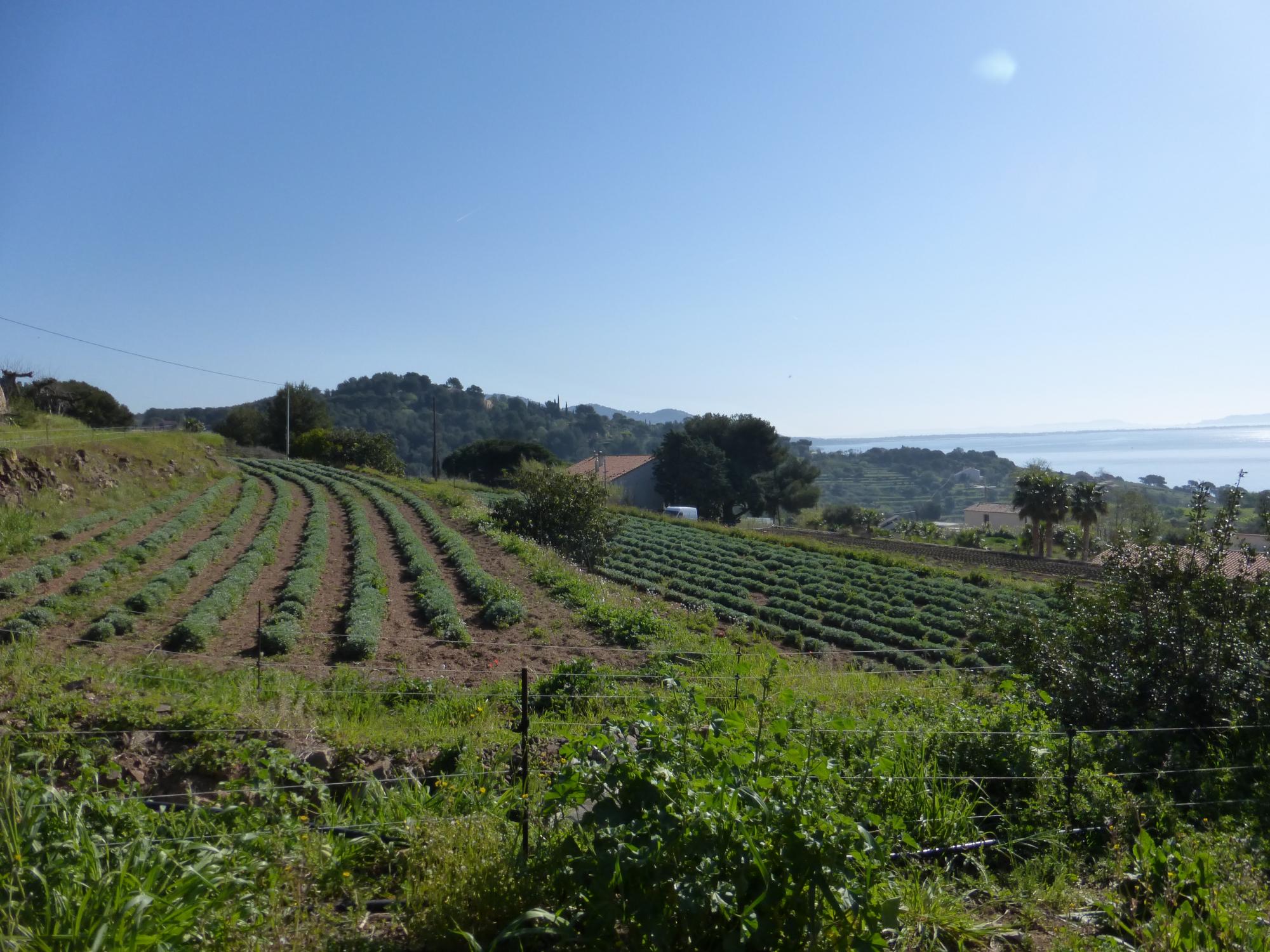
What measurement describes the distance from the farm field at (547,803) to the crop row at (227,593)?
0.24 ft

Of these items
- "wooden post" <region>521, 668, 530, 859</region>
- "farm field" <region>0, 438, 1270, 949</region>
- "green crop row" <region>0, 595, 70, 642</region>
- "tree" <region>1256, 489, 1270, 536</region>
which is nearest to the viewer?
"farm field" <region>0, 438, 1270, 949</region>

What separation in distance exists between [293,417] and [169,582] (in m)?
55.3

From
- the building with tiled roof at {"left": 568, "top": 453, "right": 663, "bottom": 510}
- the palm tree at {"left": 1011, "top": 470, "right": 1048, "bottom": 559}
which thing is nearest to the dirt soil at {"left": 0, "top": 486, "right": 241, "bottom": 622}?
the palm tree at {"left": 1011, "top": 470, "right": 1048, "bottom": 559}

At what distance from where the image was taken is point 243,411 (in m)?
67.1

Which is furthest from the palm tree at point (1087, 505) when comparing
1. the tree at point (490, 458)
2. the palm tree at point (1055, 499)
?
the tree at point (490, 458)

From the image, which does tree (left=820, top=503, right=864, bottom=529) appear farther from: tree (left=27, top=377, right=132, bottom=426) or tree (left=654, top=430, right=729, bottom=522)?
tree (left=27, top=377, right=132, bottom=426)

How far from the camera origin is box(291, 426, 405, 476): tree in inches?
2229

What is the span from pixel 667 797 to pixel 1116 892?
249cm

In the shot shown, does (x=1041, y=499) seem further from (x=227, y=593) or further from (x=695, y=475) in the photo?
(x=227, y=593)

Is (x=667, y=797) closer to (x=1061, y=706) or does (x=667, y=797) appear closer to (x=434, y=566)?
(x=1061, y=706)

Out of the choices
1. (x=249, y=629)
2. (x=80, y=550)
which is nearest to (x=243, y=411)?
(x=80, y=550)

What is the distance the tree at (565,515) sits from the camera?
2564 cm

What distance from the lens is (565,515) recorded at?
25.7 meters

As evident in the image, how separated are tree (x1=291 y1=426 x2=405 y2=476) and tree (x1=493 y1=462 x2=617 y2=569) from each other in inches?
1230
